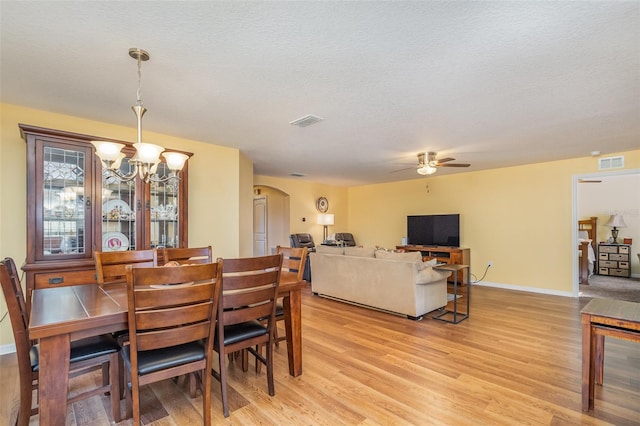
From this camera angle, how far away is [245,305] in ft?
6.61

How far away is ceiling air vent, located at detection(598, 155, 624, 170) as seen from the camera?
15.6 ft

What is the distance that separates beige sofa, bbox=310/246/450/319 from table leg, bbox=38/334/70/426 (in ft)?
11.1

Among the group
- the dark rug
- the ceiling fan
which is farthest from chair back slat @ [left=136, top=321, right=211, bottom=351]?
the dark rug

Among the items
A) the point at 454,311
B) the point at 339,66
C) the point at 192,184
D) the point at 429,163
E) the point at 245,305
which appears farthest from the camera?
the point at 429,163

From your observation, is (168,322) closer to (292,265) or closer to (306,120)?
(292,265)

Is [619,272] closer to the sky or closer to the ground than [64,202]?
closer to the ground

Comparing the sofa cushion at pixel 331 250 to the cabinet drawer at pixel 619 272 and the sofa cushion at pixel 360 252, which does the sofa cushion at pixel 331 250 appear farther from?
the cabinet drawer at pixel 619 272

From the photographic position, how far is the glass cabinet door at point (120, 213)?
10.5 feet

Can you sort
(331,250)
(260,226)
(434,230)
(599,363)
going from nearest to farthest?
(599,363) < (331,250) < (434,230) < (260,226)

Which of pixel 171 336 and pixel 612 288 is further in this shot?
pixel 612 288

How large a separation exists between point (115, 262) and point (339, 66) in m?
2.43

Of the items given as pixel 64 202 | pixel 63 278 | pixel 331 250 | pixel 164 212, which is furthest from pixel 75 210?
pixel 331 250

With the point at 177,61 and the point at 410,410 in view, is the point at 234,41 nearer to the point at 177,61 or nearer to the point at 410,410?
the point at 177,61

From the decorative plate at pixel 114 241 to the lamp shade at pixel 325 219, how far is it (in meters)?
5.09
